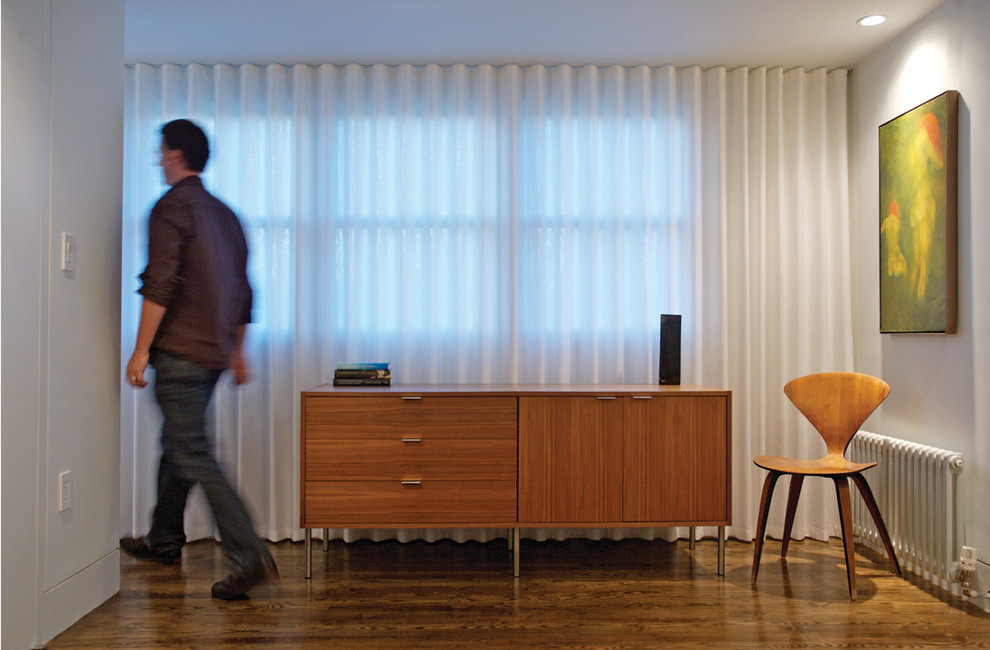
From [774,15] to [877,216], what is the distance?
1.07 m

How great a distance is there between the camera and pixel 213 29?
2969 mm

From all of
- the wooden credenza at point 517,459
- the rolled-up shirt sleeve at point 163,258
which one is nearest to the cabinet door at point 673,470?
the wooden credenza at point 517,459

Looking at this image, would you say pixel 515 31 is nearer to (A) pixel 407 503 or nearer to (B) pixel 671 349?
(B) pixel 671 349

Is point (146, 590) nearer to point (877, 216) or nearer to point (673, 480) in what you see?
point (673, 480)

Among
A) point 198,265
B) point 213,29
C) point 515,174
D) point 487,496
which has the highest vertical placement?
point 213,29

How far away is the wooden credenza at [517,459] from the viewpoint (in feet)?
9.02

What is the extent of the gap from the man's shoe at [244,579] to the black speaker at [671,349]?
72.1 inches

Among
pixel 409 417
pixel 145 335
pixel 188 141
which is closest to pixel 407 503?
pixel 409 417

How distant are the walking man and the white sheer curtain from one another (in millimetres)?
801

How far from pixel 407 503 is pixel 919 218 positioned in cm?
245

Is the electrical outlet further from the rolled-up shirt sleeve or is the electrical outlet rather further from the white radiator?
the white radiator

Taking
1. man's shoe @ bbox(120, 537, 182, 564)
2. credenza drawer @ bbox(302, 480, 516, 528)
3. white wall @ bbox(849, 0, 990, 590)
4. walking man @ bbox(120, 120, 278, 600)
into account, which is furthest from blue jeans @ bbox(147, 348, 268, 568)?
white wall @ bbox(849, 0, 990, 590)

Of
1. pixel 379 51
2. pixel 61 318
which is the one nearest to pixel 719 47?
pixel 379 51

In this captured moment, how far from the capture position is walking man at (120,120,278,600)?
2365 mm
